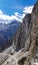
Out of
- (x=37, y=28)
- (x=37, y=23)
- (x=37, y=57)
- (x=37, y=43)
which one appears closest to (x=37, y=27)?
(x=37, y=28)

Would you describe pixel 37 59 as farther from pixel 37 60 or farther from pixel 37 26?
pixel 37 26

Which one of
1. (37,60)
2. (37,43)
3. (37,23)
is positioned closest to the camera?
(37,60)

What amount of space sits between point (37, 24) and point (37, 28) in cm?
850

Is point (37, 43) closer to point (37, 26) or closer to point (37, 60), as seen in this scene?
point (37, 60)

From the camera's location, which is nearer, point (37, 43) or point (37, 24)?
point (37, 43)

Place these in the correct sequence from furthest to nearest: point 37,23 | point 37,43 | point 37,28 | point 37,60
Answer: point 37,23
point 37,28
point 37,43
point 37,60

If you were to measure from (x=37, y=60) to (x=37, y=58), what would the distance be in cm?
187

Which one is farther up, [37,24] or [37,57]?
[37,24]

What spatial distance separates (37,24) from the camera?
148 metres

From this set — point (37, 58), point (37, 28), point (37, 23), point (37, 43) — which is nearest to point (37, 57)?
point (37, 58)

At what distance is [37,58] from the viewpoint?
7350cm

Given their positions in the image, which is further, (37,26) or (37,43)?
(37,26)

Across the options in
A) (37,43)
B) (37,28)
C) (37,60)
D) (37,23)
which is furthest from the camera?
(37,23)

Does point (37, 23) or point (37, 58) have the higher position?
point (37, 23)
